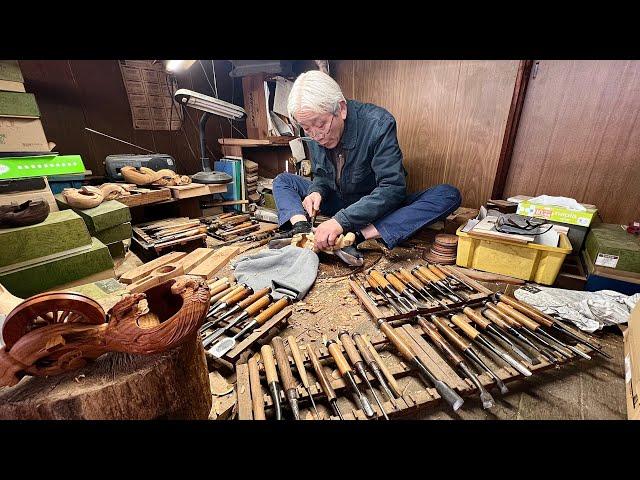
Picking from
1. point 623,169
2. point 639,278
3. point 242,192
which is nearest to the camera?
point 639,278

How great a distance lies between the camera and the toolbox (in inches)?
72.7

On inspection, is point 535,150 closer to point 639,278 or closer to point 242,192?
point 639,278

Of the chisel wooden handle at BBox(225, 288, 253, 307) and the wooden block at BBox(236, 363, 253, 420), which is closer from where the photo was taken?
the wooden block at BBox(236, 363, 253, 420)

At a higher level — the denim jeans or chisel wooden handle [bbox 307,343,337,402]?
the denim jeans

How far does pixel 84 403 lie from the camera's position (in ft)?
2.33

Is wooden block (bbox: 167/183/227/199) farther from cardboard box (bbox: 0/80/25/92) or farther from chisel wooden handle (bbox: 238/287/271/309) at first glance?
chisel wooden handle (bbox: 238/287/271/309)

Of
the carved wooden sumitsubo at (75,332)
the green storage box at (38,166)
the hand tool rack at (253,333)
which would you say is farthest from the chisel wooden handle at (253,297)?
the green storage box at (38,166)

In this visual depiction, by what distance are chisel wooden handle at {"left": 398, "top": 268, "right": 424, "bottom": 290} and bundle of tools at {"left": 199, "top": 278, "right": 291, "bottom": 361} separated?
2.64 feet

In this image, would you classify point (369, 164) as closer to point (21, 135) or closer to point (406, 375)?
point (406, 375)

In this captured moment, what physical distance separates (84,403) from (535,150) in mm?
3331

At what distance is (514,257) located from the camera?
196cm

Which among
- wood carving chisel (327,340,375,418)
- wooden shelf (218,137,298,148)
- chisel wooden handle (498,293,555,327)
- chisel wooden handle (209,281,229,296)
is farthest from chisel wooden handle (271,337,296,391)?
wooden shelf (218,137,298,148)

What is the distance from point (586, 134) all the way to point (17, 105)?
4222 millimetres
